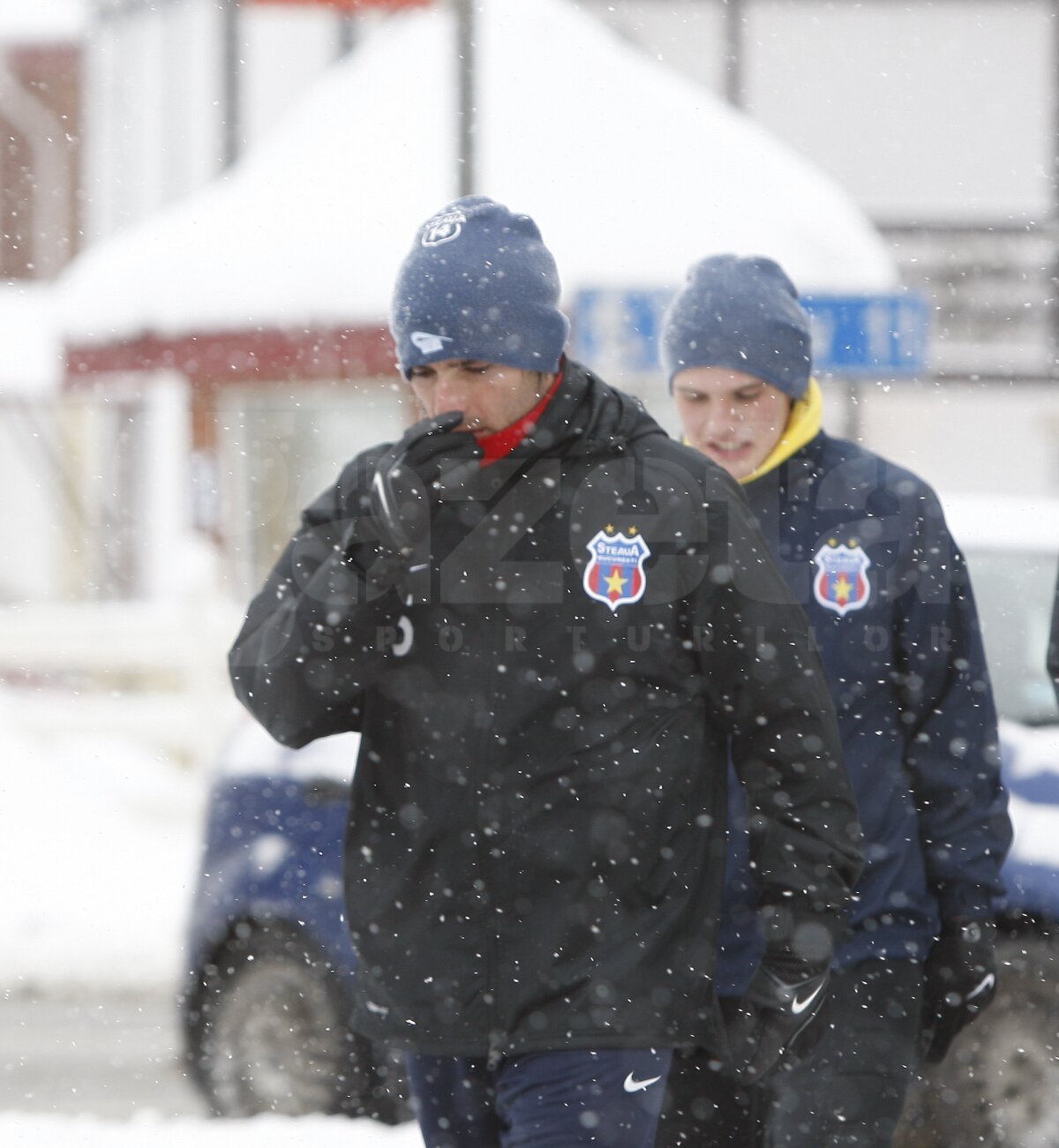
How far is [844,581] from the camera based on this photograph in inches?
130

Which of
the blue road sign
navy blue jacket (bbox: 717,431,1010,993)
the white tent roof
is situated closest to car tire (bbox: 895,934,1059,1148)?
navy blue jacket (bbox: 717,431,1010,993)

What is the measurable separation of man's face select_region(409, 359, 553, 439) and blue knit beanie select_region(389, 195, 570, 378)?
0.06 ft

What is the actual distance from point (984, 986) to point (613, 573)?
118cm

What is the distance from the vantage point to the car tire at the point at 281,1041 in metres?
5.12

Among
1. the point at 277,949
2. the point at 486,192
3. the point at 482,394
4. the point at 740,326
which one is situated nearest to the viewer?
the point at 482,394

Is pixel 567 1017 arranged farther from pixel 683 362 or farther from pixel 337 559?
pixel 683 362

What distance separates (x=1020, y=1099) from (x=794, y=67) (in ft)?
59.9

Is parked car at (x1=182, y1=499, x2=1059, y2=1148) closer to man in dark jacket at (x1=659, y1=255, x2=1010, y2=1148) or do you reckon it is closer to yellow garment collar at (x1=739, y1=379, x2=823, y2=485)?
man in dark jacket at (x1=659, y1=255, x2=1010, y2=1148)

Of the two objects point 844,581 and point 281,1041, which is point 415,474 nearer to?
point 844,581

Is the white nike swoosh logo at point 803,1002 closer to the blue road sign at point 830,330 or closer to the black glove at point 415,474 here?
the black glove at point 415,474

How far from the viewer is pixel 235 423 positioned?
733 inches

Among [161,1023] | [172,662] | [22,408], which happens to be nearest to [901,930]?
[161,1023]

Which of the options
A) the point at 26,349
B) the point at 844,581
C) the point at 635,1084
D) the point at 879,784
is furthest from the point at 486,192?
the point at 635,1084

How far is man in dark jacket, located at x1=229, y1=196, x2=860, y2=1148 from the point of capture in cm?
258
